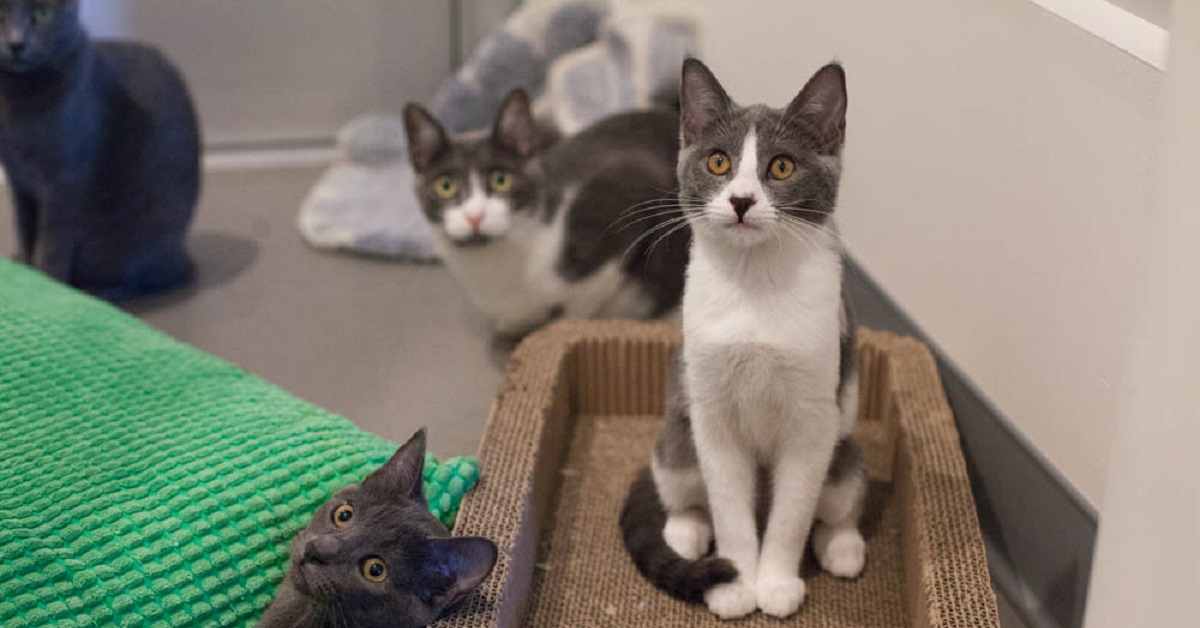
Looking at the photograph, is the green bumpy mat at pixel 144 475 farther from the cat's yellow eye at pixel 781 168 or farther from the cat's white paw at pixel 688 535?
the cat's yellow eye at pixel 781 168

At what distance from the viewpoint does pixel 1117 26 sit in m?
1.10

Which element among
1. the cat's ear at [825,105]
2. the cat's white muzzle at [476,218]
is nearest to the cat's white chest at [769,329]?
the cat's ear at [825,105]

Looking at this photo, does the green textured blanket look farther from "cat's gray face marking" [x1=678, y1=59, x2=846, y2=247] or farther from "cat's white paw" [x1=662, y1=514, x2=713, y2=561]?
"cat's gray face marking" [x1=678, y1=59, x2=846, y2=247]

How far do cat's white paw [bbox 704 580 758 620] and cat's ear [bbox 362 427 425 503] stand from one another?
0.34 meters

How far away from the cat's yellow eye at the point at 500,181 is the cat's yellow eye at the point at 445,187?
6 centimetres

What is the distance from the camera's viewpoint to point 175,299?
6.75ft

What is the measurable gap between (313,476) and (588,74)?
4.61 ft

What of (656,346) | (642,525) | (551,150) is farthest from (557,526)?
(551,150)

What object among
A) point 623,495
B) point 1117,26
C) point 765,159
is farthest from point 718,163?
point 623,495

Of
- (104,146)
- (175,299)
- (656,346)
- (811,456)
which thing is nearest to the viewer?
(811,456)

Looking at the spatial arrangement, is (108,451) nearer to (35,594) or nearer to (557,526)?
(35,594)

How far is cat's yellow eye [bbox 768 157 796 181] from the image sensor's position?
1039mm

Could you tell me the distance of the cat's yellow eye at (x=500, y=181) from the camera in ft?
5.76

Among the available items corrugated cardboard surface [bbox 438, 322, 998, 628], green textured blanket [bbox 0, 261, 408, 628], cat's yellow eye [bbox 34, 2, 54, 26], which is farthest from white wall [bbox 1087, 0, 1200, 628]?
cat's yellow eye [bbox 34, 2, 54, 26]
